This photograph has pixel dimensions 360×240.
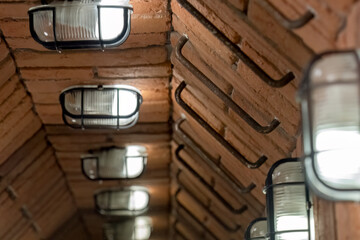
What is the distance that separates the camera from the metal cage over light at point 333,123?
1.79 meters

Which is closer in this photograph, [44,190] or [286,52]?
[286,52]

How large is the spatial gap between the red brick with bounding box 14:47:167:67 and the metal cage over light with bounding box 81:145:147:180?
1066 millimetres

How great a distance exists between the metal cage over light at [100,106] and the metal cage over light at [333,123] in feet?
5.97

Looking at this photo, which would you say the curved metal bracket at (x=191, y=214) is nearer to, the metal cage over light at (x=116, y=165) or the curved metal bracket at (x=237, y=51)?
the metal cage over light at (x=116, y=165)

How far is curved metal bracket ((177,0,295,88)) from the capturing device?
106 inches

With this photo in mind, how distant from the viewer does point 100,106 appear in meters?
3.63

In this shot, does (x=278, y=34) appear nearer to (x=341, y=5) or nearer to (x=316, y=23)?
(x=316, y=23)

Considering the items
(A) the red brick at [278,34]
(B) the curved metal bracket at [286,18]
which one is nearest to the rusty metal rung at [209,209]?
(A) the red brick at [278,34]

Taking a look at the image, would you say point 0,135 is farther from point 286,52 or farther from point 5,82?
point 286,52

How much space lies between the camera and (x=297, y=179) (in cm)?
278

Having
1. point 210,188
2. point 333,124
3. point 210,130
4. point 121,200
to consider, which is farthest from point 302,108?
point 121,200

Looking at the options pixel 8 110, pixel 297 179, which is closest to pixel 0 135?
pixel 8 110

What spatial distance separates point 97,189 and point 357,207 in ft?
13.2

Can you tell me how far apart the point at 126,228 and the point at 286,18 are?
475 centimetres
